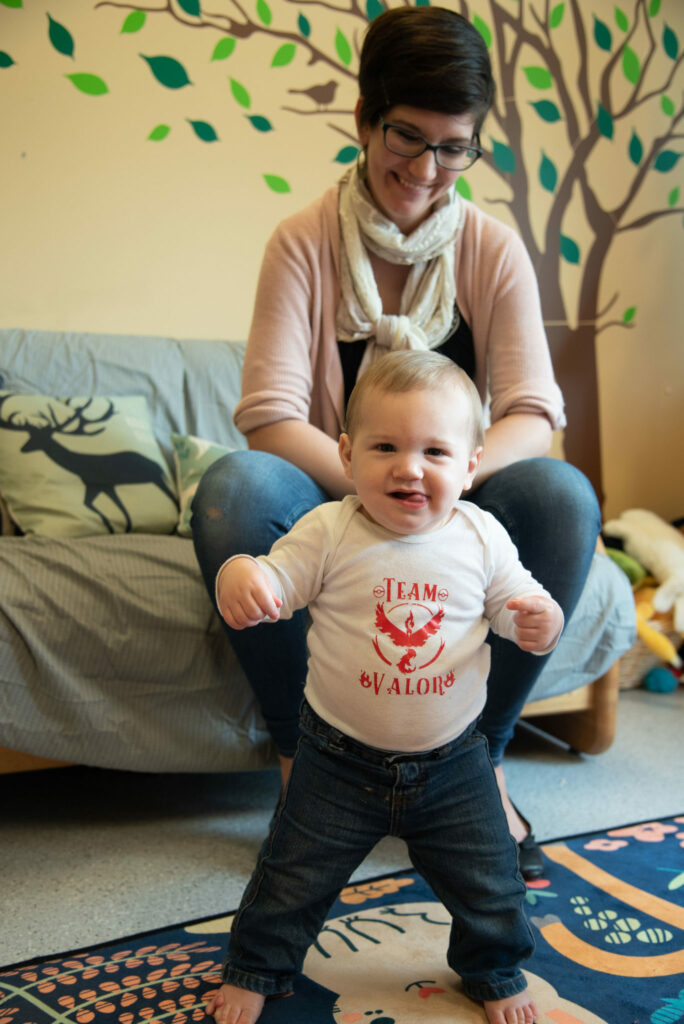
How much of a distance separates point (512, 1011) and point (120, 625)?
0.74m

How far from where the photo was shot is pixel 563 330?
2.50 meters

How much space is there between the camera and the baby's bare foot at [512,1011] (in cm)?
83

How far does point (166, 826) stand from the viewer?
1337 millimetres

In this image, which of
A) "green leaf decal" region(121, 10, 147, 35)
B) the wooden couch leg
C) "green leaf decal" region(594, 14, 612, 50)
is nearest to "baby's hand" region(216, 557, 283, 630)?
the wooden couch leg

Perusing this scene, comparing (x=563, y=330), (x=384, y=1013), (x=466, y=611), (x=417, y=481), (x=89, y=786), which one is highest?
(x=563, y=330)

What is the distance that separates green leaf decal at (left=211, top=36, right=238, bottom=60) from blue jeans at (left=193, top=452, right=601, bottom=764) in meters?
1.40

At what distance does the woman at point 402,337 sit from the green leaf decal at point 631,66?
1.58m

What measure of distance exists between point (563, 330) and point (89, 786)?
1.81m

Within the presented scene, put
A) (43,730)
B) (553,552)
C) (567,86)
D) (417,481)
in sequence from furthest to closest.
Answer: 1. (567,86)
2. (43,730)
3. (553,552)
4. (417,481)

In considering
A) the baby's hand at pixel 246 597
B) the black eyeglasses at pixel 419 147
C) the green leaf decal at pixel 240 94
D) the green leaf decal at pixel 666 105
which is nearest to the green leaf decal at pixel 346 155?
the green leaf decal at pixel 240 94

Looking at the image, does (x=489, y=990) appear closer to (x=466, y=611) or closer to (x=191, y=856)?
(x=466, y=611)

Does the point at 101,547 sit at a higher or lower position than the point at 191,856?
higher

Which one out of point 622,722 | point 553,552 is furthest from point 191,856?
point 622,722

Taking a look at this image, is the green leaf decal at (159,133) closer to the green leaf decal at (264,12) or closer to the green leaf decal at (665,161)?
the green leaf decal at (264,12)
